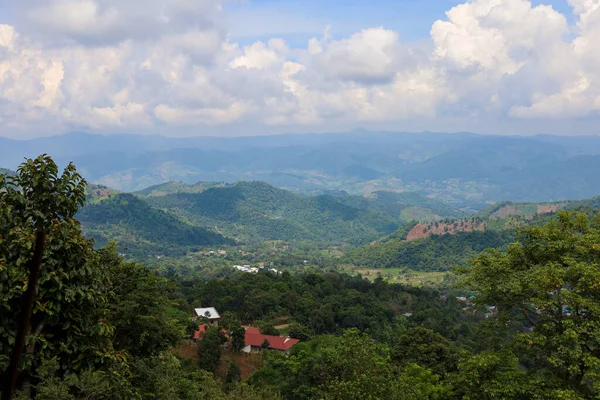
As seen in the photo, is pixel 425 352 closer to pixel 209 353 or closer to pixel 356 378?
pixel 209 353

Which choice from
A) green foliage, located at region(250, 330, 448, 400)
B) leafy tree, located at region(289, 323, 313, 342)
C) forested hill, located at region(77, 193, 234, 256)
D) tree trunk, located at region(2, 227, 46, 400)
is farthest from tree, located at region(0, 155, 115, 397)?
forested hill, located at region(77, 193, 234, 256)

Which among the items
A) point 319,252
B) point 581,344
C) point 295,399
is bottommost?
point 319,252

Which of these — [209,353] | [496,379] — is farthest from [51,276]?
[209,353]

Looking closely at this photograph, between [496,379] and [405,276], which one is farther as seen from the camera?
[405,276]

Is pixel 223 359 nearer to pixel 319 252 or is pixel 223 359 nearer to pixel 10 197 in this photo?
pixel 10 197

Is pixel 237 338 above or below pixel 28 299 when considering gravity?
below

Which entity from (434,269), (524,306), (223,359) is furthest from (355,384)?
(434,269)

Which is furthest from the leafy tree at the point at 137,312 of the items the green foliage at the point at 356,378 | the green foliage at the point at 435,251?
the green foliage at the point at 435,251

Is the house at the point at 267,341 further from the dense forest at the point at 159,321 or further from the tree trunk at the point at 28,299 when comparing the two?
the tree trunk at the point at 28,299
